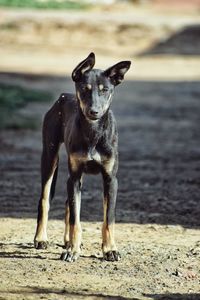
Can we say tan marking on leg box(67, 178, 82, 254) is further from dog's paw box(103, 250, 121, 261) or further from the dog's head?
the dog's head

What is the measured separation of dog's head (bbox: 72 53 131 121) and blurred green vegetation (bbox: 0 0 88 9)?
90.5 ft

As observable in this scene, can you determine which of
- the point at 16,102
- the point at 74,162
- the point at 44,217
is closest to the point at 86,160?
the point at 74,162

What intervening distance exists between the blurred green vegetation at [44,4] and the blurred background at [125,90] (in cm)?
5

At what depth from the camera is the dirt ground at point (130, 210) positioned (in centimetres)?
713

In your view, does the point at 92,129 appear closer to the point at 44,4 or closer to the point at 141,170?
the point at 141,170

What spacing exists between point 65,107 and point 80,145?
65 centimetres

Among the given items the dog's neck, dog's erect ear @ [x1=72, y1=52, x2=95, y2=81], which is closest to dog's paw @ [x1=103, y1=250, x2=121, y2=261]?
the dog's neck

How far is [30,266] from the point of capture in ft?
24.9

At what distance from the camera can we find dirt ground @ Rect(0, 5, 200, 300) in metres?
7.13

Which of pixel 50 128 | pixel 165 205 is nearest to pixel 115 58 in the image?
pixel 165 205

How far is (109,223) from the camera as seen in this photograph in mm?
7828

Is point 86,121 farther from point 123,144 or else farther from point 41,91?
point 41,91

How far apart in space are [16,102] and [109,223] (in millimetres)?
10866

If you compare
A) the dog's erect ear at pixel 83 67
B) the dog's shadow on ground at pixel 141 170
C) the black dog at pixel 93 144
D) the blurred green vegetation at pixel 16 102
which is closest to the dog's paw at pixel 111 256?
the black dog at pixel 93 144
